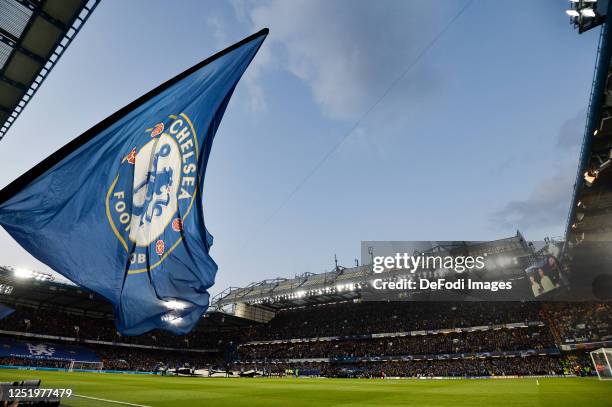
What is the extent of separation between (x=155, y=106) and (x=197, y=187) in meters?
1.85

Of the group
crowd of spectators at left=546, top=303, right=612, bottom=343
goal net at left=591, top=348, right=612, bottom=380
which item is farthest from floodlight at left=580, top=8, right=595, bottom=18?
crowd of spectators at left=546, top=303, right=612, bottom=343

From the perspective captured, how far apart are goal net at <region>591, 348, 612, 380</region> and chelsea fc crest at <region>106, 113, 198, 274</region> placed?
2895 centimetres

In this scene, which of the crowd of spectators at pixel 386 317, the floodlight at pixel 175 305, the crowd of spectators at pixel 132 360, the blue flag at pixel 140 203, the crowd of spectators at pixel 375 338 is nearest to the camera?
the blue flag at pixel 140 203

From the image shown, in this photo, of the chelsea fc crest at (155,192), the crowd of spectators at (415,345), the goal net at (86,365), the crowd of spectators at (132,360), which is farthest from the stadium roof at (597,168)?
the goal net at (86,365)

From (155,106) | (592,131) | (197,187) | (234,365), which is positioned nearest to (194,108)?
(155,106)

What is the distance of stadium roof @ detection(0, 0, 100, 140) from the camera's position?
419 inches

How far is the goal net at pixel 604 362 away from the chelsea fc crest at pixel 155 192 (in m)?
29.0

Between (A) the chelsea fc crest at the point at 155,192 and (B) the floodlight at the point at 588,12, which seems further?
(B) the floodlight at the point at 588,12

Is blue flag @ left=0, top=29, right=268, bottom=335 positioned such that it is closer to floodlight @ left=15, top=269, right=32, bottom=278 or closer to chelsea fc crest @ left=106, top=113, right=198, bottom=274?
chelsea fc crest @ left=106, top=113, right=198, bottom=274

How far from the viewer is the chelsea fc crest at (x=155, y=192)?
6.19 meters

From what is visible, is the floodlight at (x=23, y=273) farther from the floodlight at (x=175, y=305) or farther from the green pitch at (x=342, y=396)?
the floodlight at (x=175, y=305)

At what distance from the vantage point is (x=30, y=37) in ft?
37.5

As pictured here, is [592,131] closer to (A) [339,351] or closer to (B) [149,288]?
(B) [149,288]

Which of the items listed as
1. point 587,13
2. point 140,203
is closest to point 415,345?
point 587,13
